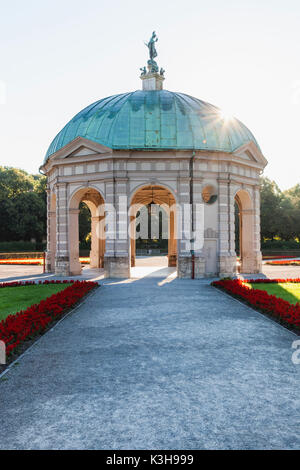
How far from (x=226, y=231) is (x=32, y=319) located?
17582 mm

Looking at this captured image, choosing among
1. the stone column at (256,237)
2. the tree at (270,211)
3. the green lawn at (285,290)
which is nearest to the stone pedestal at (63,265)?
the green lawn at (285,290)

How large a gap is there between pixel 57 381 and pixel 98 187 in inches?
773

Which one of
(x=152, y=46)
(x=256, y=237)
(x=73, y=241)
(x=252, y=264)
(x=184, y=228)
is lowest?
(x=252, y=264)

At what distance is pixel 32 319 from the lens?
37.0ft

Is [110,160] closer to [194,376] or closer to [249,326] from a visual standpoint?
[249,326]

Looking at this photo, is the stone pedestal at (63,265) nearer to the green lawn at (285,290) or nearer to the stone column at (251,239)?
Answer: the stone column at (251,239)

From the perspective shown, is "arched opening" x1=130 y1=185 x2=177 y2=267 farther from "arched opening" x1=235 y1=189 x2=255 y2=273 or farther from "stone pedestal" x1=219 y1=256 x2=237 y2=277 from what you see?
"stone pedestal" x1=219 y1=256 x2=237 y2=277

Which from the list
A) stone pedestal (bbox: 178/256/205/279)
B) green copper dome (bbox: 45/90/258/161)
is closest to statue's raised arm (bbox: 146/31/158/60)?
green copper dome (bbox: 45/90/258/161)

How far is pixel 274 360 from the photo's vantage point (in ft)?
28.1

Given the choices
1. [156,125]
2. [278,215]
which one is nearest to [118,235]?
[156,125]

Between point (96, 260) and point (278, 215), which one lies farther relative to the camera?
point (278, 215)

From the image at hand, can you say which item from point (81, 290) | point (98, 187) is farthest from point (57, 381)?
point (98, 187)

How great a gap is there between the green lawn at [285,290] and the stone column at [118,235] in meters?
8.29

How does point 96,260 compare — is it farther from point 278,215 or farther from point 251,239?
point 278,215
